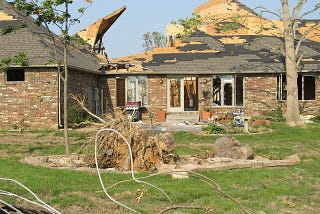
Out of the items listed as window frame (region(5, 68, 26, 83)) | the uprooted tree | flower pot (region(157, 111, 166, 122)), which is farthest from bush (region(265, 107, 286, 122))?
the uprooted tree

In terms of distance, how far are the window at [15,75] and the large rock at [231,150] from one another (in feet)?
43.2

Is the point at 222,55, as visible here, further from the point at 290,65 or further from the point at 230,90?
the point at 290,65

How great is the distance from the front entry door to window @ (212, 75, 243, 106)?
1.91 metres

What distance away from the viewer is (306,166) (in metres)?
11.2

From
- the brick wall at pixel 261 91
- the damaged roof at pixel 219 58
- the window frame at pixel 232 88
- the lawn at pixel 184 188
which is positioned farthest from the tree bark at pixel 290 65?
the lawn at pixel 184 188

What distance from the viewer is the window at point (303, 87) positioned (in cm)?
2712

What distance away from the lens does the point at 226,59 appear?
27984 mm

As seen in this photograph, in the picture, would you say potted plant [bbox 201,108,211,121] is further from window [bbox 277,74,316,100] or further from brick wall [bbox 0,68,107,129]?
brick wall [bbox 0,68,107,129]

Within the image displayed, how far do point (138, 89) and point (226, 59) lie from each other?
17.8 feet

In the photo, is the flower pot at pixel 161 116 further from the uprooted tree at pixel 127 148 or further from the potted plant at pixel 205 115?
the uprooted tree at pixel 127 148

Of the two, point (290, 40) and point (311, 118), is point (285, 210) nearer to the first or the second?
point (290, 40)

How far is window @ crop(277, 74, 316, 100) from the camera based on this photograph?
89.0ft

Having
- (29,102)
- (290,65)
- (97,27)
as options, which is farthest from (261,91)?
(29,102)

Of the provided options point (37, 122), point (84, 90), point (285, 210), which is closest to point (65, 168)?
point (285, 210)
